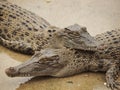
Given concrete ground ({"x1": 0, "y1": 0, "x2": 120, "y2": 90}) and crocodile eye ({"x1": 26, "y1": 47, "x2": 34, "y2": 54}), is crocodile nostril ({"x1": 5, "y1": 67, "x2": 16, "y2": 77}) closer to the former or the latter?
concrete ground ({"x1": 0, "y1": 0, "x2": 120, "y2": 90})

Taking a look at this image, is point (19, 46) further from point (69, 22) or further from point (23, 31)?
point (69, 22)

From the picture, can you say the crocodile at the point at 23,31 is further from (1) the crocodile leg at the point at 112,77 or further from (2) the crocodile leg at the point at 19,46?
(1) the crocodile leg at the point at 112,77

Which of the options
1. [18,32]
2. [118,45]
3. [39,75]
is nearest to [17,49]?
[18,32]

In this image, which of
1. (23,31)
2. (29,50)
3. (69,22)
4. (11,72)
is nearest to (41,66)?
(11,72)

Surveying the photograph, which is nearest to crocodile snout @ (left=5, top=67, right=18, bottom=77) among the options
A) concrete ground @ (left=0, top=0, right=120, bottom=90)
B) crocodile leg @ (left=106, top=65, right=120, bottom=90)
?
concrete ground @ (left=0, top=0, right=120, bottom=90)

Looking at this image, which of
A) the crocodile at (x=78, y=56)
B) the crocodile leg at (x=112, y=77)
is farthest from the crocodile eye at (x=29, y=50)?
the crocodile leg at (x=112, y=77)

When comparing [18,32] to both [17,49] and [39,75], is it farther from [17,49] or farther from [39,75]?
[39,75]
